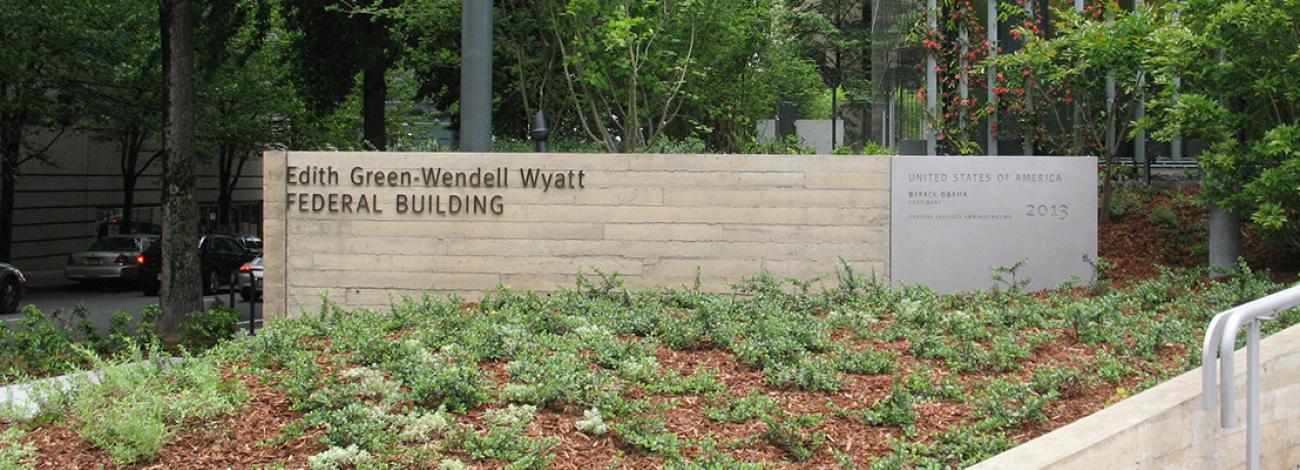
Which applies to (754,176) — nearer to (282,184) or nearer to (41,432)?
(282,184)

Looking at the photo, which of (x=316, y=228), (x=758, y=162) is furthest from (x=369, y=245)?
(x=758, y=162)

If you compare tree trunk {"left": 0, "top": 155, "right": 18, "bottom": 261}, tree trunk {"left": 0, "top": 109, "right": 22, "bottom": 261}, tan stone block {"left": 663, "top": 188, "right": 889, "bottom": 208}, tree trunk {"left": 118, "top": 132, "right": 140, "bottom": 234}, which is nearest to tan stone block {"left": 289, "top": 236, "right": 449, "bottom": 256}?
tan stone block {"left": 663, "top": 188, "right": 889, "bottom": 208}

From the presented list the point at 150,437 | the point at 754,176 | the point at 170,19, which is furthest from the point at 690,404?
the point at 170,19

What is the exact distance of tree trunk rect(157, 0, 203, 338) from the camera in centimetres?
1556

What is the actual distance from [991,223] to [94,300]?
23249 mm

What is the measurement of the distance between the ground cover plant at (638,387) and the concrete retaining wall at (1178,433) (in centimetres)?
52

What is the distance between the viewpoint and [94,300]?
29.7 metres

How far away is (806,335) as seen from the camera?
8695 millimetres

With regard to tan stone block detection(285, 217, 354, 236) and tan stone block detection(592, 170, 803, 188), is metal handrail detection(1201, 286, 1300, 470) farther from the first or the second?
tan stone block detection(285, 217, 354, 236)

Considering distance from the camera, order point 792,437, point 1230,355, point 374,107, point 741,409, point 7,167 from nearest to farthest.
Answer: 1. point 1230,355
2. point 792,437
3. point 741,409
4. point 374,107
5. point 7,167

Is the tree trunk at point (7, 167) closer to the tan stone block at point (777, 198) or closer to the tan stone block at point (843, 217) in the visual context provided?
the tan stone block at point (777, 198)

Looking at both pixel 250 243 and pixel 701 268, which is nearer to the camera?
pixel 701 268

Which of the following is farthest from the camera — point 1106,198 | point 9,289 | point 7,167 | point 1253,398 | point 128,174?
point 128,174

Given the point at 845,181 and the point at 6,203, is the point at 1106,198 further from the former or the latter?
the point at 6,203
